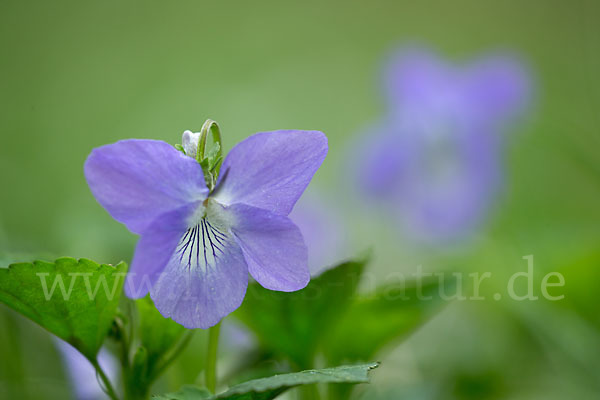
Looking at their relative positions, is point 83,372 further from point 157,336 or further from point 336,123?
point 336,123

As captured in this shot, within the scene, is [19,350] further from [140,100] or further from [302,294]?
[140,100]

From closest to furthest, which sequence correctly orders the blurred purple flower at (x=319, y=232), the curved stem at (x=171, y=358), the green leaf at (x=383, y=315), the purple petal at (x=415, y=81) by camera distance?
1. the curved stem at (x=171, y=358)
2. the green leaf at (x=383, y=315)
3. the blurred purple flower at (x=319, y=232)
4. the purple petal at (x=415, y=81)

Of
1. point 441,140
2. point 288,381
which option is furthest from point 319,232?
point 288,381

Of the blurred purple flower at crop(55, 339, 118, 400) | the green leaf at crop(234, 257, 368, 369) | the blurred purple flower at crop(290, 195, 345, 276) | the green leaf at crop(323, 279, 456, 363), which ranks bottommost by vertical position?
the blurred purple flower at crop(290, 195, 345, 276)

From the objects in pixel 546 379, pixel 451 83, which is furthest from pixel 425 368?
pixel 451 83

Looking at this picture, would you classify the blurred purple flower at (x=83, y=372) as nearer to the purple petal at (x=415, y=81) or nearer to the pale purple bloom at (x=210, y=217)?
the pale purple bloom at (x=210, y=217)

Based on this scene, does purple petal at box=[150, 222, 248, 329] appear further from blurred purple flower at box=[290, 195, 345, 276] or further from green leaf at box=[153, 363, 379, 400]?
blurred purple flower at box=[290, 195, 345, 276]

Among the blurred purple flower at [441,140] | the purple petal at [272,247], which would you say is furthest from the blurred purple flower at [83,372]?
the blurred purple flower at [441,140]

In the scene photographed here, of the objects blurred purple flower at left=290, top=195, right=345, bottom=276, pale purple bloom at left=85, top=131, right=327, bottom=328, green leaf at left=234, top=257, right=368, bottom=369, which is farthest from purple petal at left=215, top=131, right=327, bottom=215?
blurred purple flower at left=290, top=195, right=345, bottom=276
